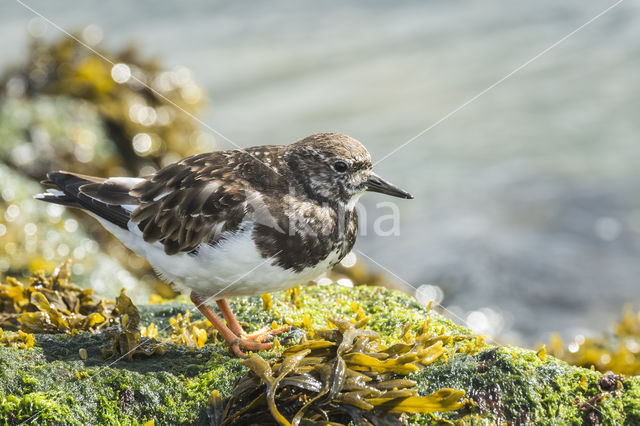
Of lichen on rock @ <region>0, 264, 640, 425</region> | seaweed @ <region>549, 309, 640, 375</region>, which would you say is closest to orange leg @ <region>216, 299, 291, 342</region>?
lichen on rock @ <region>0, 264, 640, 425</region>

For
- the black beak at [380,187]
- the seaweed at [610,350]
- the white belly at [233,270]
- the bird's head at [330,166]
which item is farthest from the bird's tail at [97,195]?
the seaweed at [610,350]

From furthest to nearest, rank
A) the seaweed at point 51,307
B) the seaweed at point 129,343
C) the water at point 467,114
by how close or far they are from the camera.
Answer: the water at point 467,114 → the seaweed at point 51,307 → the seaweed at point 129,343

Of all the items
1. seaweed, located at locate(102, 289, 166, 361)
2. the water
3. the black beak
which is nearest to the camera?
seaweed, located at locate(102, 289, 166, 361)

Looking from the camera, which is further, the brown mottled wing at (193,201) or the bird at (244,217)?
the brown mottled wing at (193,201)

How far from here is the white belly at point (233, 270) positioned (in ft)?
10.4

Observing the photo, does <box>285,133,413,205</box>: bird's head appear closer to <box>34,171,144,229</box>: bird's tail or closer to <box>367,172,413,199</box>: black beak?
<box>367,172,413,199</box>: black beak

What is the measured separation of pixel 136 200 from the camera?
3783 mm

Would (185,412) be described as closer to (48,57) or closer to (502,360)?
(502,360)

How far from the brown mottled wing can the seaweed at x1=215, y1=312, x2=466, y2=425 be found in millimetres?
825

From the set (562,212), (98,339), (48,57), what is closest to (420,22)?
(562,212)

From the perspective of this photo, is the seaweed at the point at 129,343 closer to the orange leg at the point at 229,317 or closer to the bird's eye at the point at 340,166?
the orange leg at the point at 229,317

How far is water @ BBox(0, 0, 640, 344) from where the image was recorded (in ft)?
24.7

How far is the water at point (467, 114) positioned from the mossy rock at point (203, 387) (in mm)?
3886

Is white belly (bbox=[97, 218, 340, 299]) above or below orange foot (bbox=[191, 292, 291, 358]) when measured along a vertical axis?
above
